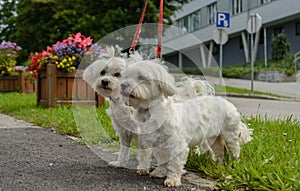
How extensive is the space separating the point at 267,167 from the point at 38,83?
6.86 m

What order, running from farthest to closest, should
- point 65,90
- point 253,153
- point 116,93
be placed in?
point 65,90 → point 253,153 → point 116,93

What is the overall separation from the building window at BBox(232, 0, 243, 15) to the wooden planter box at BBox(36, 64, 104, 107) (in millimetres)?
25057

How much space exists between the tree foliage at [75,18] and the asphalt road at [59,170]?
20768 mm

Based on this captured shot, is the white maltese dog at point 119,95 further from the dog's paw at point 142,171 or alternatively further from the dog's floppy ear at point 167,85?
the dog's floppy ear at point 167,85

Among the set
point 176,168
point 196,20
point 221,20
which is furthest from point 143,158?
point 196,20

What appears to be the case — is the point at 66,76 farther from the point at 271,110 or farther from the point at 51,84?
the point at 271,110

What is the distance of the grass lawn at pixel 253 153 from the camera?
3186mm

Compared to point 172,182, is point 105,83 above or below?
above

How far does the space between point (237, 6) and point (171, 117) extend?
99.7 ft

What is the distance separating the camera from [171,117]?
3393mm

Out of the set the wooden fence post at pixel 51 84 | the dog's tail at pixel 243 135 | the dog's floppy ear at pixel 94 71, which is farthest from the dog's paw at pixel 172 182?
the wooden fence post at pixel 51 84

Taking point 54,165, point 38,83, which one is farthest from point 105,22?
point 54,165

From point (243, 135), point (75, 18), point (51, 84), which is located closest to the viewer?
point (243, 135)

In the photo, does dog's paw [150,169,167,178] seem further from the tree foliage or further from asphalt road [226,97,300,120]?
the tree foliage
